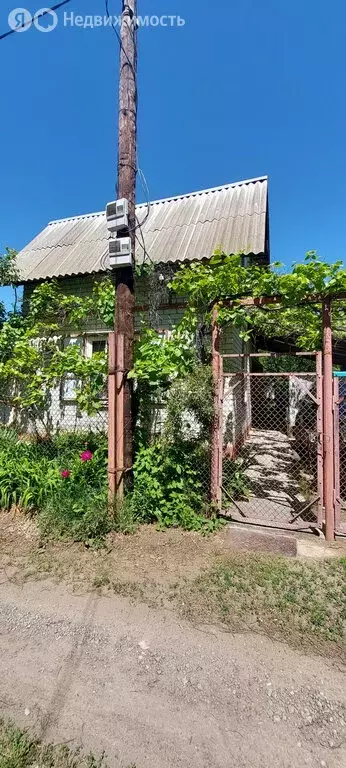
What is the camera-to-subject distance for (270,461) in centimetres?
725

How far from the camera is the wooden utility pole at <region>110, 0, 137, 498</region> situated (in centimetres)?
415

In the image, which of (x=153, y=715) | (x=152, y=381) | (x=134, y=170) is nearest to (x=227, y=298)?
(x=152, y=381)

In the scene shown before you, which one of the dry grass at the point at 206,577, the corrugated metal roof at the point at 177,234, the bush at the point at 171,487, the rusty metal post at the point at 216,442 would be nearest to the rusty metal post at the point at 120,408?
the bush at the point at 171,487

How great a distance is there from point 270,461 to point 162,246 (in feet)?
17.6

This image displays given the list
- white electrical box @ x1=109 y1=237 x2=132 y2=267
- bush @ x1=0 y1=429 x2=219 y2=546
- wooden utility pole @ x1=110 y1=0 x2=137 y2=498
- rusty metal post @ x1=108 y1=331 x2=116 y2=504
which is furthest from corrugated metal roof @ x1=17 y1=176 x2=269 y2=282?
bush @ x1=0 y1=429 x2=219 y2=546

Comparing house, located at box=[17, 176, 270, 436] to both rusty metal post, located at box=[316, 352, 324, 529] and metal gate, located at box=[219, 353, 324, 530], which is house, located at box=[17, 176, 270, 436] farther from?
rusty metal post, located at box=[316, 352, 324, 529]

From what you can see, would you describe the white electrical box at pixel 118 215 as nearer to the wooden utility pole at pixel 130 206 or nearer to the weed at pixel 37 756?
the wooden utility pole at pixel 130 206

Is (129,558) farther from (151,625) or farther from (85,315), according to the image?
(85,315)

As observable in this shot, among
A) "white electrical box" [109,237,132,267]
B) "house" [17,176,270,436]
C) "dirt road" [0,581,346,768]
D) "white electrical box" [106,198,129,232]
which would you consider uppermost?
"house" [17,176,270,436]

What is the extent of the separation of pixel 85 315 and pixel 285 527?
211 inches

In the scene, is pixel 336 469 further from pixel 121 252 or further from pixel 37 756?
pixel 121 252

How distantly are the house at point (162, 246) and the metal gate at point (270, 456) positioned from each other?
167 centimetres

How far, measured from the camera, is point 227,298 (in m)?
4.23

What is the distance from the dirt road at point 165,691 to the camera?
1676mm
